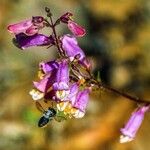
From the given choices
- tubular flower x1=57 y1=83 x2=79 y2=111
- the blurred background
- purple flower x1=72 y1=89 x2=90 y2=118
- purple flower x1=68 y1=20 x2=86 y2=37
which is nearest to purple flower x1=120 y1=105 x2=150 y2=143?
purple flower x1=72 y1=89 x2=90 y2=118

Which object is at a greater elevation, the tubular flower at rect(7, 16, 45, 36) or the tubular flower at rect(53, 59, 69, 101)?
the tubular flower at rect(7, 16, 45, 36)

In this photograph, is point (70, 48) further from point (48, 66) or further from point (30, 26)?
point (30, 26)

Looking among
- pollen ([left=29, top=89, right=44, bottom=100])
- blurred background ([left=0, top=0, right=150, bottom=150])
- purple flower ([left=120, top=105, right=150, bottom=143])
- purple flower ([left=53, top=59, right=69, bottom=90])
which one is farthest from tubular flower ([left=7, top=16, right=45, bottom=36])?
blurred background ([left=0, top=0, right=150, bottom=150])

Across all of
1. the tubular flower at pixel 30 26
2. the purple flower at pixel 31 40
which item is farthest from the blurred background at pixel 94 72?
the tubular flower at pixel 30 26

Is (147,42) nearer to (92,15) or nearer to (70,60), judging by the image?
(92,15)

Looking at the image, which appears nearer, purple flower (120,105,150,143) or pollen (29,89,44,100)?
pollen (29,89,44,100)

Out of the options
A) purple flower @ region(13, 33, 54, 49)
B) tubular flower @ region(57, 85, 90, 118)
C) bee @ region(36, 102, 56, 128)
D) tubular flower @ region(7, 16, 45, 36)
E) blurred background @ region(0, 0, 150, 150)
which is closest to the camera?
tubular flower @ region(7, 16, 45, 36)

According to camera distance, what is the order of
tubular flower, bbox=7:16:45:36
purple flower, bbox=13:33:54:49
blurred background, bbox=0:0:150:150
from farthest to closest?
blurred background, bbox=0:0:150:150 < purple flower, bbox=13:33:54:49 < tubular flower, bbox=7:16:45:36

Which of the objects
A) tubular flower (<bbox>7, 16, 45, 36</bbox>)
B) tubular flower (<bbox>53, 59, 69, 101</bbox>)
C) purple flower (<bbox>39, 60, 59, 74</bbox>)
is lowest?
tubular flower (<bbox>53, 59, 69, 101</bbox>)

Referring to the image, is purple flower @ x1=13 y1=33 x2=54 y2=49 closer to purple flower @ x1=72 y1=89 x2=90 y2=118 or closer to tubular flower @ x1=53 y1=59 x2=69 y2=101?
tubular flower @ x1=53 y1=59 x2=69 y2=101

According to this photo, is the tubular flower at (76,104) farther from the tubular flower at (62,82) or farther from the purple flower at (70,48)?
the purple flower at (70,48)
